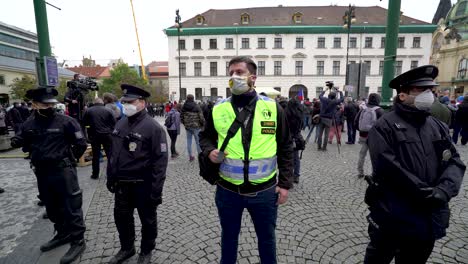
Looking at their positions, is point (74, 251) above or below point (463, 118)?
below

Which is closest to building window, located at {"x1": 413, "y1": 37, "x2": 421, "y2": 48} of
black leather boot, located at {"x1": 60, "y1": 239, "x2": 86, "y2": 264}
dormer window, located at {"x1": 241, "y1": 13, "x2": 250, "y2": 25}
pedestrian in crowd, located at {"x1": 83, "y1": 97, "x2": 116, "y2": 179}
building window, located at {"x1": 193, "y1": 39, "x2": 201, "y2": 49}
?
dormer window, located at {"x1": 241, "y1": 13, "x2": 250, "y2": 25}

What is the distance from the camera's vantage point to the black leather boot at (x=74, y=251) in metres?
2.99

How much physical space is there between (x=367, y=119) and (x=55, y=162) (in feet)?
20.0

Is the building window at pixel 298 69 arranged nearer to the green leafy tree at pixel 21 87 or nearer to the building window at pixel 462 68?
the building window at pixel 462 68

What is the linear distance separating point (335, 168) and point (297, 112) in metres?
2.47

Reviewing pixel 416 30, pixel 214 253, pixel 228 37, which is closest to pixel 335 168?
pixel 214 253

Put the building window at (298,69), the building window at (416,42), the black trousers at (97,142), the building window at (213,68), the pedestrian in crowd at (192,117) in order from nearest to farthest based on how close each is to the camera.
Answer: the black trousers at (97,142)
the pedestrian in crowd at (192,117)
the building window at (416,42)
the building window at (298,69)
the building window at (213,68)

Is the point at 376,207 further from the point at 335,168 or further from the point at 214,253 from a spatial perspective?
the point at 335,168

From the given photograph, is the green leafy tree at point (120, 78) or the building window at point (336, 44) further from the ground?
the building window at point (336, 44)

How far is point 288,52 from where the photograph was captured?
40281 millimetres

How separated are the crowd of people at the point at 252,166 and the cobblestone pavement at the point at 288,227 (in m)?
0.39

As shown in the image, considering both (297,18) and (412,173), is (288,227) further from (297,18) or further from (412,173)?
(297,18)

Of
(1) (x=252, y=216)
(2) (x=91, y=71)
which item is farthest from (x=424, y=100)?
(2) (x=91, y=71)

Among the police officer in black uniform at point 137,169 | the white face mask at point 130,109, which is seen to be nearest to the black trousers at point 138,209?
the police officer in black uniform at point 137,169
